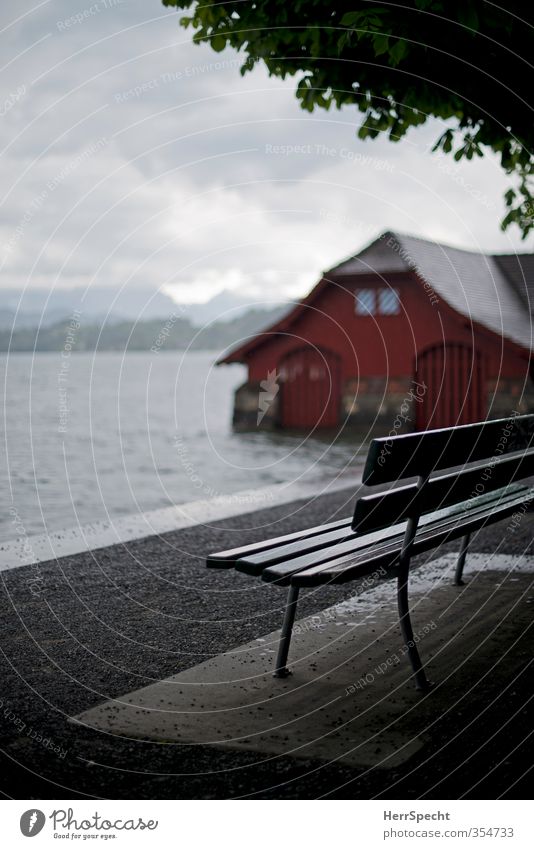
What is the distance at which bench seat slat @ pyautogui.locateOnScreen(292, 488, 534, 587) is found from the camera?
4.36 m

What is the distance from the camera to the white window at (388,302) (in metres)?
28.8

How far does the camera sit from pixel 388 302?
28984 millimetres

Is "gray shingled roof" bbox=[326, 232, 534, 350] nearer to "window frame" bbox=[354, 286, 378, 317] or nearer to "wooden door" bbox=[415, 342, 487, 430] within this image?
"window frame" bbox=[354, 286, 378, 317]

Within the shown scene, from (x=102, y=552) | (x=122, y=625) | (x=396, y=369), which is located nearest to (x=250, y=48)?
(x=102, y=552)

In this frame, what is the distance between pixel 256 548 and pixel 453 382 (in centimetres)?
2466

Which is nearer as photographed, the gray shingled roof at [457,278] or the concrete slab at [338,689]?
the concrete slab at [338,689]

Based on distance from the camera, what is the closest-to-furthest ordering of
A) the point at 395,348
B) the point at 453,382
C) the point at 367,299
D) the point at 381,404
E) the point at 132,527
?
the point at 132,527 → the point at 453,382 → the point at 395,348 → the point at 367,299 → the point at 381,404

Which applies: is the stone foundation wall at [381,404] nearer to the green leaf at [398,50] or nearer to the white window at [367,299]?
the white window at [367,299]

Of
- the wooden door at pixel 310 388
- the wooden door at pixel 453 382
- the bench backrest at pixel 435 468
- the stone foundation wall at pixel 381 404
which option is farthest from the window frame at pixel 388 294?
the bench backrest at pixel 435 468

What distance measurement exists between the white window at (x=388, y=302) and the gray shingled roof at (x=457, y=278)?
0.69 meters

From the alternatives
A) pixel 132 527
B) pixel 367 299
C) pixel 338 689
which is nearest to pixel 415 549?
pixel 338 689

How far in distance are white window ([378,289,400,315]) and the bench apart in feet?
76.7

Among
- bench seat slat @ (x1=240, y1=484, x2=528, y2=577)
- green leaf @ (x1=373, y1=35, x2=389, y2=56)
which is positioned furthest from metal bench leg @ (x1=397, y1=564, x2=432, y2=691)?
green leaf @ (x1=373, y1=35, x2=389, y2=56)

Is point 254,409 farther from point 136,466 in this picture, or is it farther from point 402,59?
point 402,59
